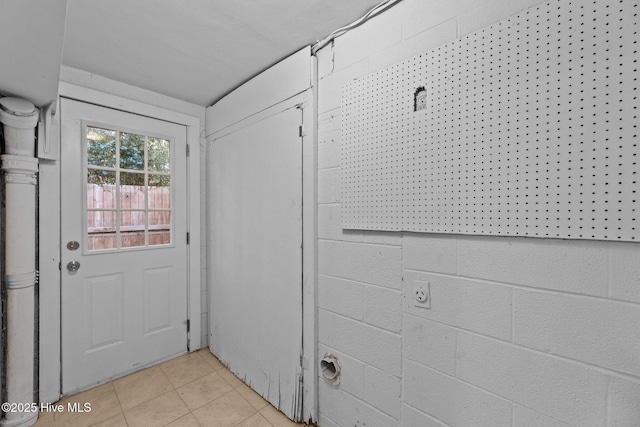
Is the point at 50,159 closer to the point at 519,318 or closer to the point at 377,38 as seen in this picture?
the point at 377,38

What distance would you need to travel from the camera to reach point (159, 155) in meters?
2.27

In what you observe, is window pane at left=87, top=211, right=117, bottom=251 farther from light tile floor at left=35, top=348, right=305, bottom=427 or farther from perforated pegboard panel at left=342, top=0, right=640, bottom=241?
perforated pegboard panel at left=342, top=0, right=640, bottom=241

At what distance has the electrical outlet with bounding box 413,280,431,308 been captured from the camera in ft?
3.73

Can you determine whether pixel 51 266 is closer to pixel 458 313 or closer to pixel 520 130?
pixel 458 313

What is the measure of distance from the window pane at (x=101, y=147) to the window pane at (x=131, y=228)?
15.8 inches

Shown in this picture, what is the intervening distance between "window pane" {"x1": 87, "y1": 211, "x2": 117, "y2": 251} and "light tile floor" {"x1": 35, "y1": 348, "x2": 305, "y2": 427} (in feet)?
3.35

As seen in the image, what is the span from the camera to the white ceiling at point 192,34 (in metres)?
1.30

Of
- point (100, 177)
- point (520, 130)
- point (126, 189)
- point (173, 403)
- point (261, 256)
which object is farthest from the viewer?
point (126, 189)

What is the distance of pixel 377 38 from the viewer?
131cm

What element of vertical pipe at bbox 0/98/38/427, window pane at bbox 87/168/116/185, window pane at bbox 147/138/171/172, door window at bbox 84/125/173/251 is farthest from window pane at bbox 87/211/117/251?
window pane at bbox 147/138/171/172

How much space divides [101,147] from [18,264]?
0.92m

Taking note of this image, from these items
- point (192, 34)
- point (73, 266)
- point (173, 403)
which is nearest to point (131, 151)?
point (73, 266)

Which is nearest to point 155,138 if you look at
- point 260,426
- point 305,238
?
point 305,238

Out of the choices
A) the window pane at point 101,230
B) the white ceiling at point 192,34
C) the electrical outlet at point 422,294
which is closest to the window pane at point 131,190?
the window pane at point 101,230
